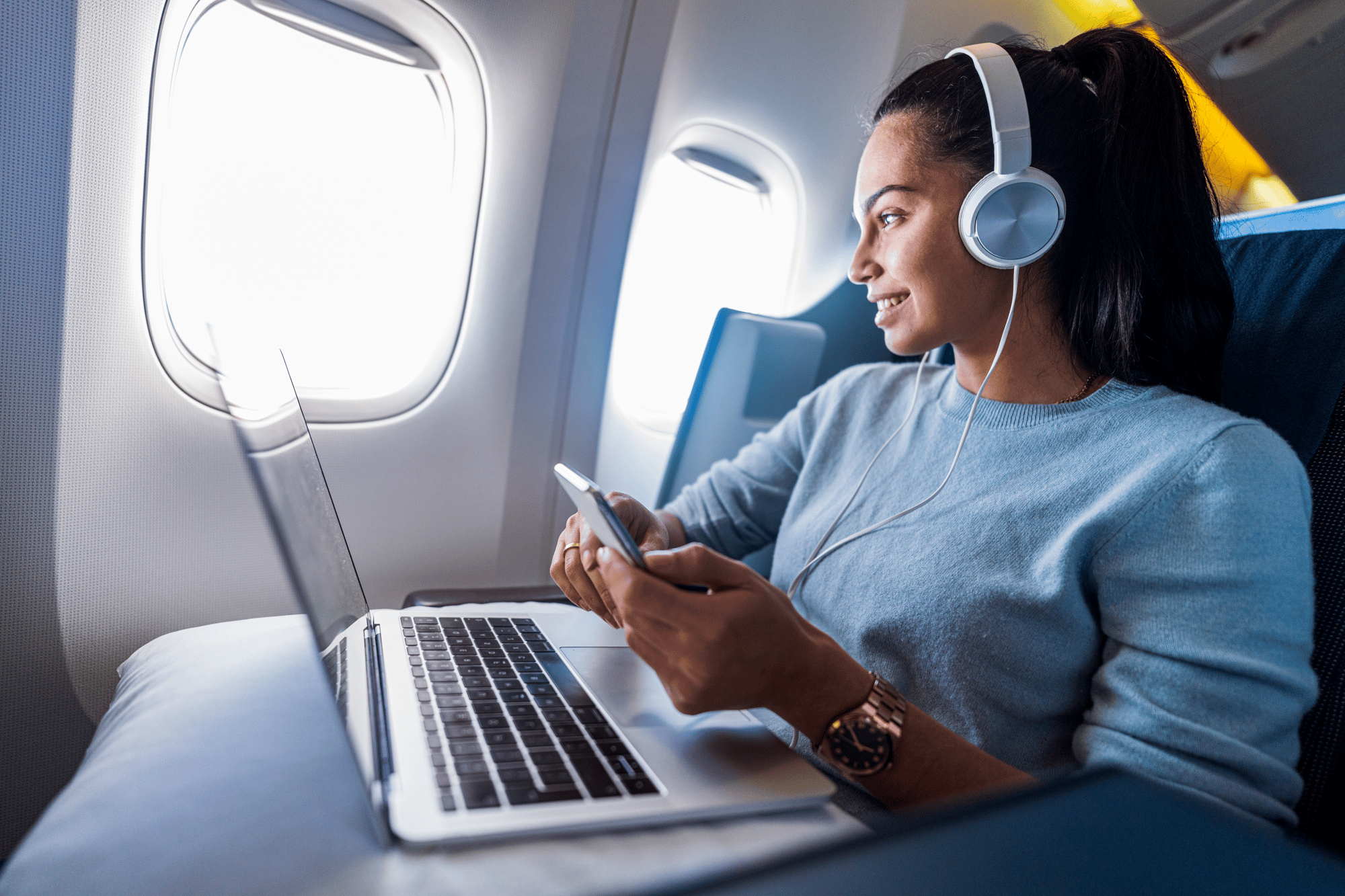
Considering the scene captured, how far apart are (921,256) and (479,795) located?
814mm

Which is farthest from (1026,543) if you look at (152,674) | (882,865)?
(152,674)

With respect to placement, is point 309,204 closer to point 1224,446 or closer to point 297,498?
point 297,498

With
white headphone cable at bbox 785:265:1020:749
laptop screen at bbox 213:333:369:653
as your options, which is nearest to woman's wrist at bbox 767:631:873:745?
white headphone cable at bbox 785:265:1020:749

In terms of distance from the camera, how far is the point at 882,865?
0.26 meters

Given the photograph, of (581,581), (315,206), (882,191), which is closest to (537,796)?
(581,581)

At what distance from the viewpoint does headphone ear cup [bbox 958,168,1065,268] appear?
86cm

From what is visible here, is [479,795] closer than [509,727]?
Yes

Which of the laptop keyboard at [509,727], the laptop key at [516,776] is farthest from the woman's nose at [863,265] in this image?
the laptop key at [516,776]

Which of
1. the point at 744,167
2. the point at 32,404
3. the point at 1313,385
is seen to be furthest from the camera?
the point at 744,167

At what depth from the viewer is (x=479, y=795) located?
0.52 meters

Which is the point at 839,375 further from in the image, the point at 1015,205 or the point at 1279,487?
the point at 1279,487

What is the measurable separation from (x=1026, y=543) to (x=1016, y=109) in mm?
512

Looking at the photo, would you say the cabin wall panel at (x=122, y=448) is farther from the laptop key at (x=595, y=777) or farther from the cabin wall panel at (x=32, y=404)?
the laptop key at (x=595, y=777)

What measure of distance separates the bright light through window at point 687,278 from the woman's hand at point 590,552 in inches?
27.7
